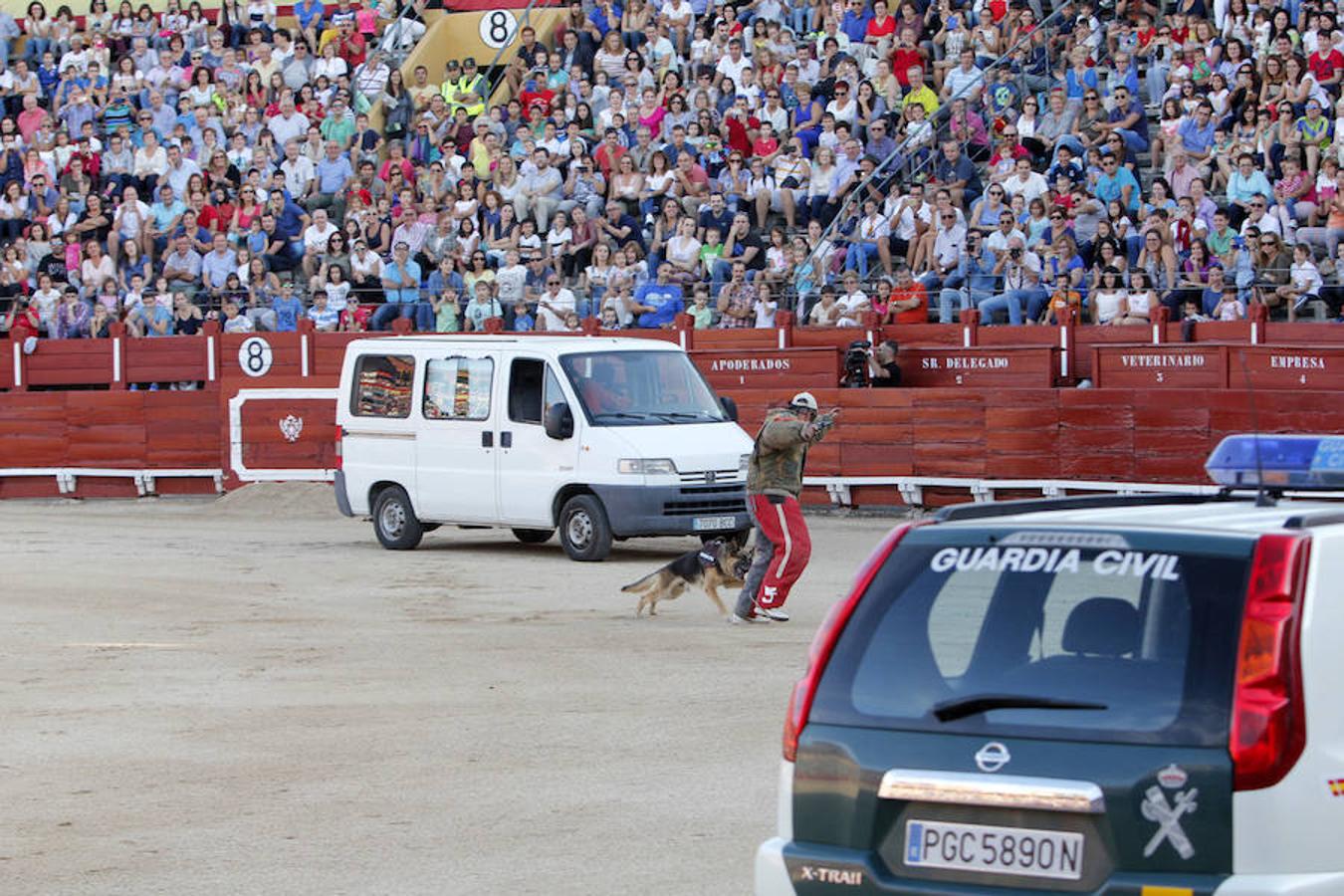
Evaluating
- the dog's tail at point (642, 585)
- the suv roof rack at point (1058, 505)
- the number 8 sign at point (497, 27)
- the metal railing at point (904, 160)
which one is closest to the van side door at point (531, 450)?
the dog's tail at point (642, 585)

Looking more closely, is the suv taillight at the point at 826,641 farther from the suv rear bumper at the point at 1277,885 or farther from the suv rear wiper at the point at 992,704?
the suv rear bumper at the point at 1277,885

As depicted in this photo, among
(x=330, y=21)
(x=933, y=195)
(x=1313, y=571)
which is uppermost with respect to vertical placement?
(x=330, y=21)

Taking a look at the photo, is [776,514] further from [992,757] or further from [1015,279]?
[1015,279]

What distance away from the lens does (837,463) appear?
26.2m

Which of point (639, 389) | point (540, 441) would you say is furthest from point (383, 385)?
point (639, 389)

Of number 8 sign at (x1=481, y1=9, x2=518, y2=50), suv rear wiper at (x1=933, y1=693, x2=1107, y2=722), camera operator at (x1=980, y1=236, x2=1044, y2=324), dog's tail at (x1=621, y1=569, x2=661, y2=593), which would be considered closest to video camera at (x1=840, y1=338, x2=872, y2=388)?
camera operator at (x1=980, y1=236, x2=1044, y2=324)

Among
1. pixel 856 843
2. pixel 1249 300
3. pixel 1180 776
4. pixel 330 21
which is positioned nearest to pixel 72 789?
pixel 856 843

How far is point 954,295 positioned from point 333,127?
40.0 feet

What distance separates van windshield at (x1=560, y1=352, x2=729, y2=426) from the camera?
68.9 ft

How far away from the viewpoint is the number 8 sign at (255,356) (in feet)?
100

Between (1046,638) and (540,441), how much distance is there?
15.7 meters

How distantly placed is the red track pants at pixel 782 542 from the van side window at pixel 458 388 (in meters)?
6.44

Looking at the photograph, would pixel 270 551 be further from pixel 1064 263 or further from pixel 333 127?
pixel 333 127

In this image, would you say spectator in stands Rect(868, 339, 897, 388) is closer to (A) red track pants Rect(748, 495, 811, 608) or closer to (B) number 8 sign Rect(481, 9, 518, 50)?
(A) red track pants Rect(748, 495, 811, 608)
